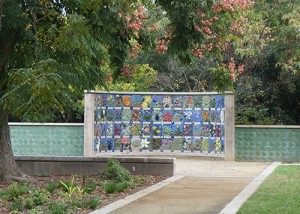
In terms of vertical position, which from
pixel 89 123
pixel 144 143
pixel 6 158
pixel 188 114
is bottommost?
pixel 6 158

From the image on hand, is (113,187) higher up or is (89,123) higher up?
(89,123)

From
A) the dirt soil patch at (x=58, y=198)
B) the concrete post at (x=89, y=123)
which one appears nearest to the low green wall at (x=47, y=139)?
the concrete post at (x=89, y=123)

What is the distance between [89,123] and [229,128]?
5.19 meters

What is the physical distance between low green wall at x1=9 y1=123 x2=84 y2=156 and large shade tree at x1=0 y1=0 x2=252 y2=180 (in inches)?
344

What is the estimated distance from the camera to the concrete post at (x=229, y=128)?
24844 millimetres

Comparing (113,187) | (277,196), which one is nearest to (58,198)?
(113,187)

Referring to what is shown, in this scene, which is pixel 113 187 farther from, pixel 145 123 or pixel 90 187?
pixel 145 123

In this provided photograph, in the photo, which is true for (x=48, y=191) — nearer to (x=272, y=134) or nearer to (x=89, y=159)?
(x=89, y=159)

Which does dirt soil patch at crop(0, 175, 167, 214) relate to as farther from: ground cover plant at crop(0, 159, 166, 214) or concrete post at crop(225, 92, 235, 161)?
concrete post at crop(225, 92, 235, 161)

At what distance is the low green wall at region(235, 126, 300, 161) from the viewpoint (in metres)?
24.7

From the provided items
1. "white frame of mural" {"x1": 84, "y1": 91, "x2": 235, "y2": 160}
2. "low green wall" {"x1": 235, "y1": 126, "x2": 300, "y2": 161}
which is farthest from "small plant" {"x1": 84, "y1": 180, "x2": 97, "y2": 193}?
"low green wall" {"x1": 235, "y1": 126, "x2": 300, "y2": 161}

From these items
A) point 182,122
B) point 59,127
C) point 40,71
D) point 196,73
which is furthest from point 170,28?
point 196,73

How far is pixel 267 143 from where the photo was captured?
984 inches

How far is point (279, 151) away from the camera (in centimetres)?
2488
